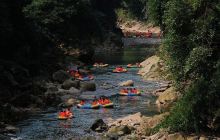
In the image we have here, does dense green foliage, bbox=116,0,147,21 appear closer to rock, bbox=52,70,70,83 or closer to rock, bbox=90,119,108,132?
rock, bbox=52,70,70,83

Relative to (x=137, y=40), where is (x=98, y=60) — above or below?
below

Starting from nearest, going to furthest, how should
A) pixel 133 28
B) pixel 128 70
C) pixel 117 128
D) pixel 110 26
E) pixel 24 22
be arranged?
pixel 117 128
pixel 24 22
pixel 128 70
pixel 110 26
pixel 133 28

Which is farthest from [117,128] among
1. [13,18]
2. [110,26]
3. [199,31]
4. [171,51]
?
[110,26]

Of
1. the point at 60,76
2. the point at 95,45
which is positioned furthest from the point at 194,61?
the point at 95,45

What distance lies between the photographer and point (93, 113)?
33406 millimetres

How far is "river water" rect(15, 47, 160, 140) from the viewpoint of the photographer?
2755 cm

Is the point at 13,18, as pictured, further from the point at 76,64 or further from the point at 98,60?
the point at 98,60

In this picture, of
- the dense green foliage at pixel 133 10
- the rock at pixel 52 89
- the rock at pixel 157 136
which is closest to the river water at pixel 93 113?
the rock at pixel 52 89

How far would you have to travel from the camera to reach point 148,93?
131 ft

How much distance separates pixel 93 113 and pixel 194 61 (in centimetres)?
1265

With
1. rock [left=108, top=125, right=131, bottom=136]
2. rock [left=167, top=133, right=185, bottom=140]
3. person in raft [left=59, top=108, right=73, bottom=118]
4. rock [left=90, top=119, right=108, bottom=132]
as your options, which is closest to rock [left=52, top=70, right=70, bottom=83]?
person in raft [left=59, top=108, right=73, bottom=118]

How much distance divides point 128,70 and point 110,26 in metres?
36.8

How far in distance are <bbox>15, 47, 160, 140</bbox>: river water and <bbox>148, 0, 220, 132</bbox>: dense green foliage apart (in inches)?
260

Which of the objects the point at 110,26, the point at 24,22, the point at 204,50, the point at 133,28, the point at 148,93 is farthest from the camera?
the point at 133,28
